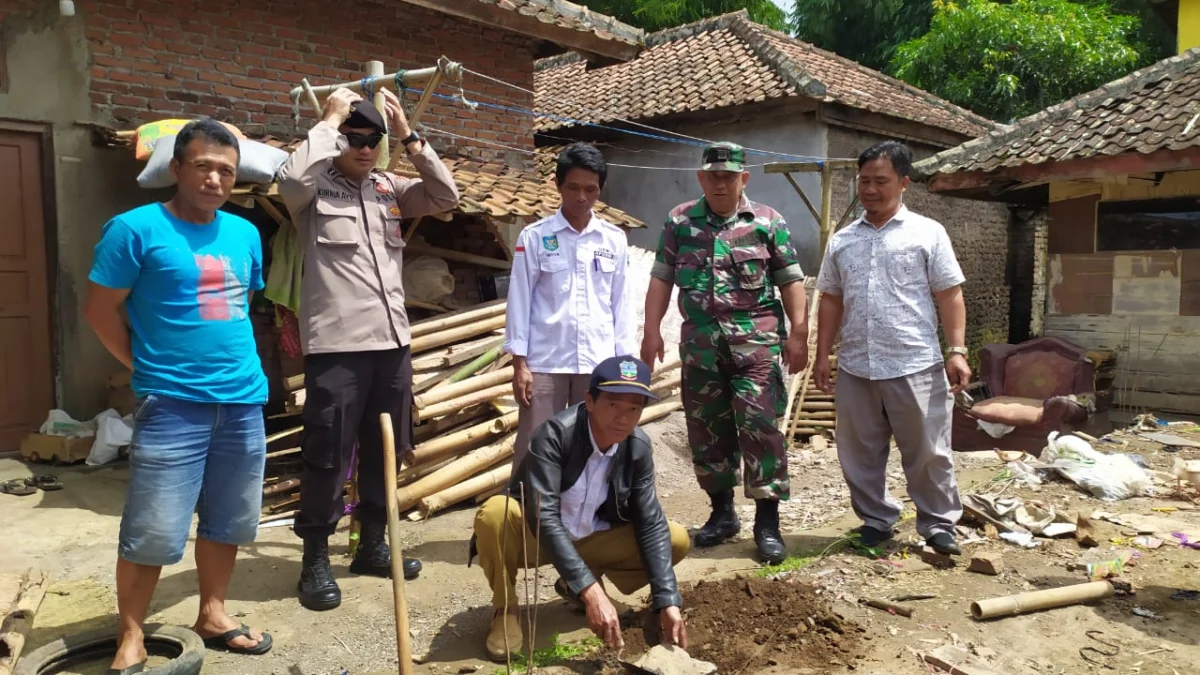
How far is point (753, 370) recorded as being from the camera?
3.85m

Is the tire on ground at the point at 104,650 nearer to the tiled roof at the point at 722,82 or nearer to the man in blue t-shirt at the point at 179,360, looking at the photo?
the man in blue t-shirt at the point at 179,360

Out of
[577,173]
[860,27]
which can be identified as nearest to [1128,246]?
[577,173]

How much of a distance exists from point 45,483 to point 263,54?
408cm

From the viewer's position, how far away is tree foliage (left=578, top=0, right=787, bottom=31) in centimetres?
2067

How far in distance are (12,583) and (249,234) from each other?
1.74m

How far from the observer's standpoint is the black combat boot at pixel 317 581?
135 inches

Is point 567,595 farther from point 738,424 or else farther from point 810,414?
point 810,414

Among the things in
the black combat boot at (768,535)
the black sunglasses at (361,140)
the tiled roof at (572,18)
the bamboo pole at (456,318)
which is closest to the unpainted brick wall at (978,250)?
the tiled roof at (572,18)

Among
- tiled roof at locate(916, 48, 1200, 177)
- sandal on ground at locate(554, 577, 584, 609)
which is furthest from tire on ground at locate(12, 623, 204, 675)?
tiled roof at locate(916, 48, 1200, 177)

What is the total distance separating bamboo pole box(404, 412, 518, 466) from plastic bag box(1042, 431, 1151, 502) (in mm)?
3536

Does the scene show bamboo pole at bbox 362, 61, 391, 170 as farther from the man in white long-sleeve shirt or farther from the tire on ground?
the tire on ground

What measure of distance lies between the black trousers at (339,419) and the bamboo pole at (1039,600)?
2399 millimetres

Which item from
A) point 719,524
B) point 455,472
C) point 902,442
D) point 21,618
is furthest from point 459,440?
point 902,442

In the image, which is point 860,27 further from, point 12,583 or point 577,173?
point 12,583
